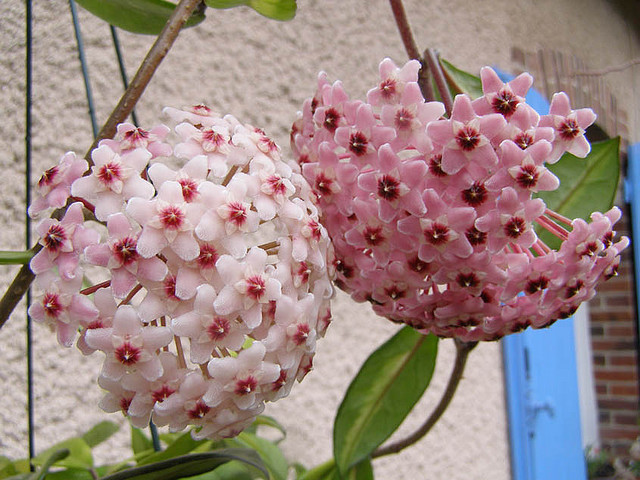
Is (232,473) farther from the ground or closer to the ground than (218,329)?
closer to the ground

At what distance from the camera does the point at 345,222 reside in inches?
16.8

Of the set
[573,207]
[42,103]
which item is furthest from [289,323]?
[42,103]

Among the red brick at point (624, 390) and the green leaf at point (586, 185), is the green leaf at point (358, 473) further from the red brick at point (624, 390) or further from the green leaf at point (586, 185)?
the red brick at point (624, 390)

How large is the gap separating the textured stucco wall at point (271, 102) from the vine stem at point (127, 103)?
1.90 feet

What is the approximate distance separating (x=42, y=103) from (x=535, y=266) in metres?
0.86

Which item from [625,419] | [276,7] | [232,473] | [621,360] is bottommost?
[625,419]

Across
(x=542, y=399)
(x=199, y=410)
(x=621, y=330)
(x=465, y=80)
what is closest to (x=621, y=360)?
(x=621, y=330)

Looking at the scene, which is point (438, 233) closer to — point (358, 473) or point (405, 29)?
point (405, 29)

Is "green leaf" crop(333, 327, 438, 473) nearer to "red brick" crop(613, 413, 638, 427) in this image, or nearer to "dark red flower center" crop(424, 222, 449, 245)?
"dark red flower center" crop(424, 222, 449, 245)

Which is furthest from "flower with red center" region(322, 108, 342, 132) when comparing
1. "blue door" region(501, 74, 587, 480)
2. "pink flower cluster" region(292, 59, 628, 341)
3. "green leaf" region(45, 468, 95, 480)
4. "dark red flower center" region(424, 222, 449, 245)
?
"blue door" region(501, 74, 587, 480)

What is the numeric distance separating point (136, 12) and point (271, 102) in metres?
0.75

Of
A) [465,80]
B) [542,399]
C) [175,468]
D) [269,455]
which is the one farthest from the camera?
[542,399]

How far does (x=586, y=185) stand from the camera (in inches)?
22.4

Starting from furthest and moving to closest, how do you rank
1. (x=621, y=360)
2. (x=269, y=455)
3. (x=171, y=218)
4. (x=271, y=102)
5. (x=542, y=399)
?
(x=621, y=360)
(x=542, y=399)
(x=271, y=102)
(x=269, y=455)
(x=171, y=218)
